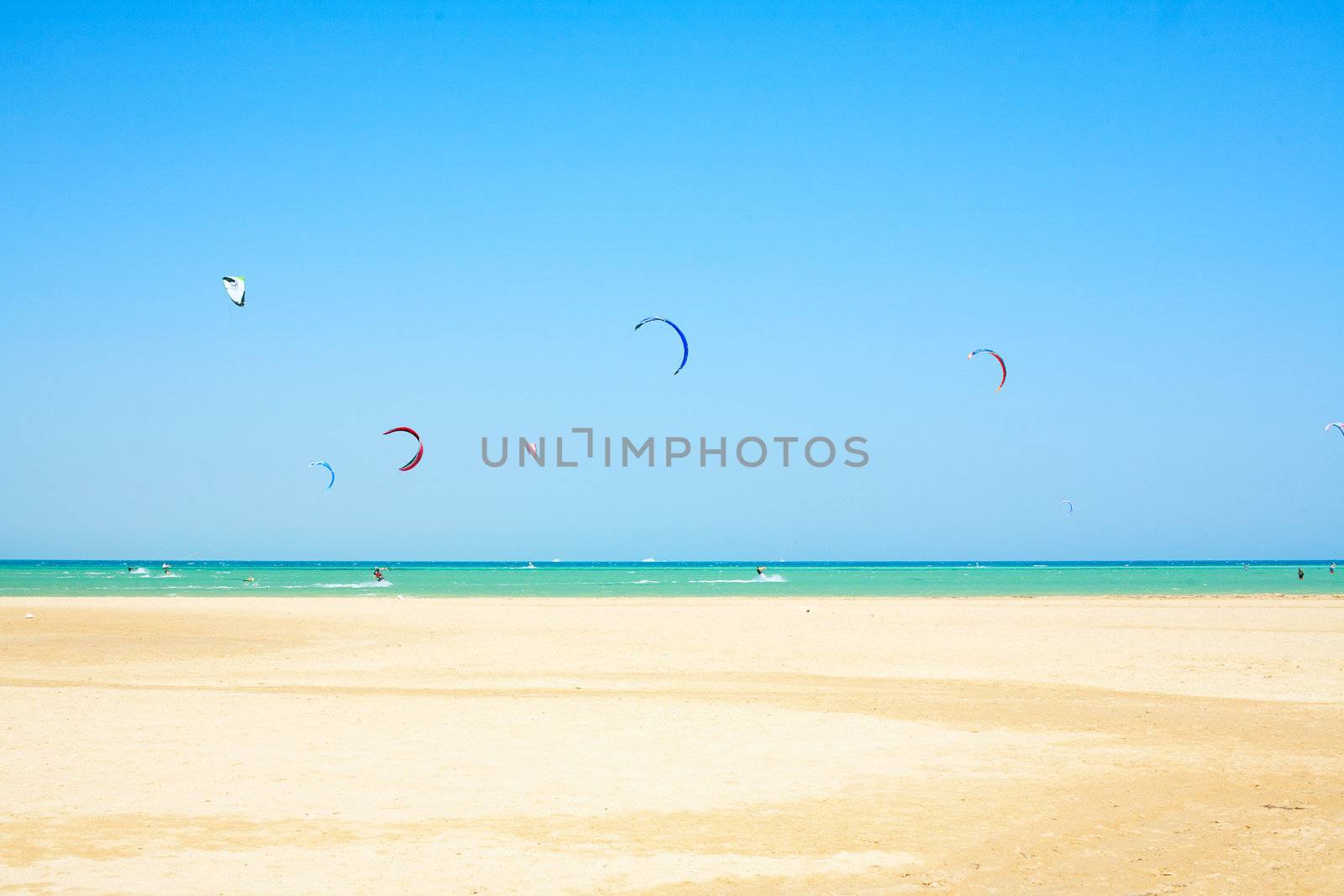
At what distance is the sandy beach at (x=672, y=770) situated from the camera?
258 inches

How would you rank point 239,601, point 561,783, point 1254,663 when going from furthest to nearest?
point 239,601 < point 1254,663 < point 561,783

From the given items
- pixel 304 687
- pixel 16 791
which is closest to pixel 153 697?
pixel 304 687

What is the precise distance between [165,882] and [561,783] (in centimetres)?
338

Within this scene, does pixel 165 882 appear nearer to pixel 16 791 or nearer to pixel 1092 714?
pixel 16 791

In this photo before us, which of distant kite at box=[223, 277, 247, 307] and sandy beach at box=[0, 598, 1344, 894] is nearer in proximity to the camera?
sandy beach at box=[0, 598, 1344, 894]

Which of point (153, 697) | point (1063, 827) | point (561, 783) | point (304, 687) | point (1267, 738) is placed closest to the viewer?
point (1063, 827)

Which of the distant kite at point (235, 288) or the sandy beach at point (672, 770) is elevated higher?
the distant kite at point (235, 288)

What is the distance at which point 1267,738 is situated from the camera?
1094 cm

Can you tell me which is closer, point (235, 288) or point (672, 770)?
point (672, 770)

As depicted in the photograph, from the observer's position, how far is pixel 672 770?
9.40 metres

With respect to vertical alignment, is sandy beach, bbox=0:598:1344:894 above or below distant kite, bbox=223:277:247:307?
below

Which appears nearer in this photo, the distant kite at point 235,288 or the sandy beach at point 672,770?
the sandy beach at point 672,770

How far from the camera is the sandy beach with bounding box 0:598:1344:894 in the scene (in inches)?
258

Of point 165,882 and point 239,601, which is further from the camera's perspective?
point 239,601
